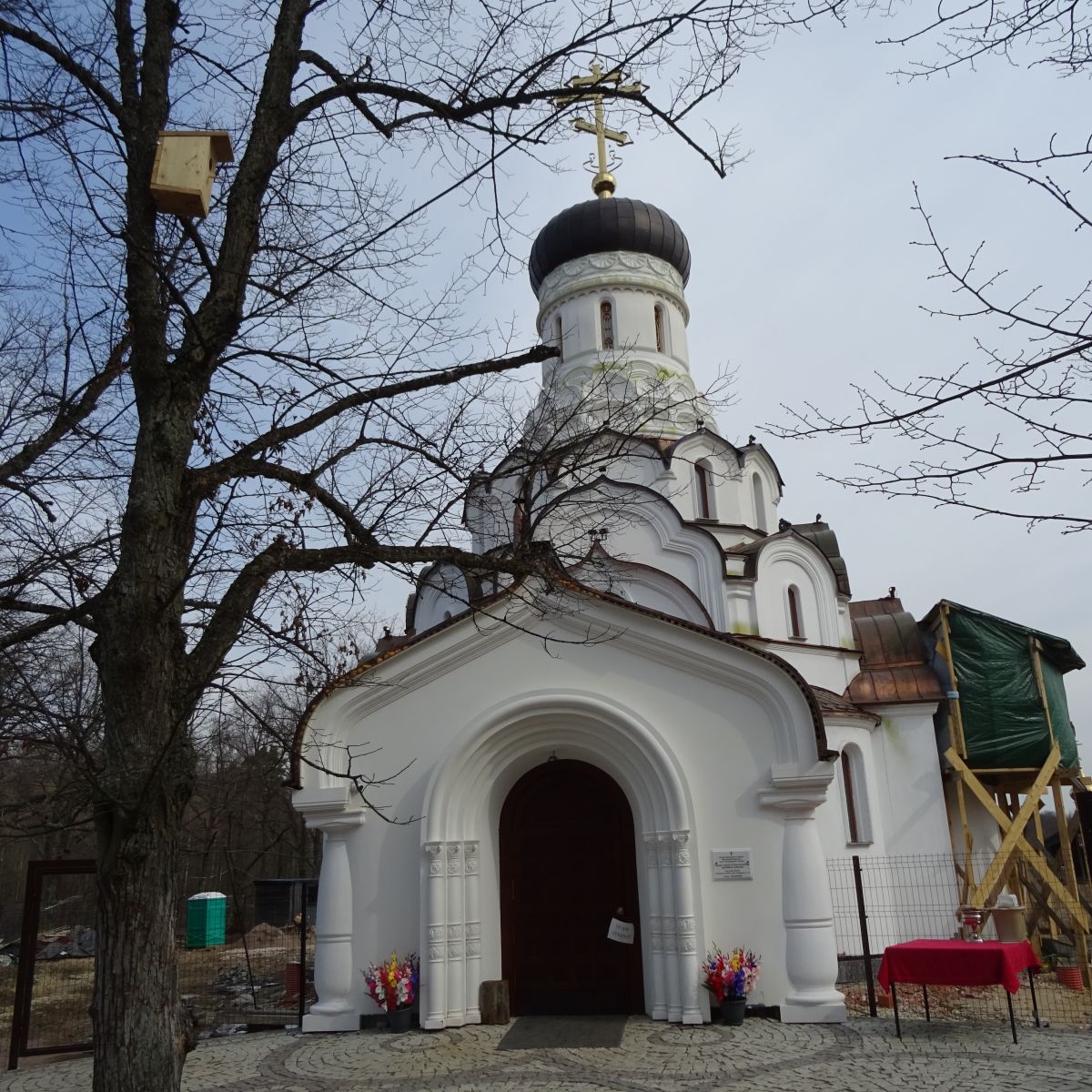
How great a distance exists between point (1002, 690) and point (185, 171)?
16.0 meters

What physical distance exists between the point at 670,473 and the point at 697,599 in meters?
3.03

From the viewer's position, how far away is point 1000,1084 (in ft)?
24.5

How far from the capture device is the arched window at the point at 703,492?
19031 millimetres

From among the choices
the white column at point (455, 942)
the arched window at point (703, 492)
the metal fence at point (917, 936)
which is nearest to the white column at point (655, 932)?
the white column at point (455, 942)

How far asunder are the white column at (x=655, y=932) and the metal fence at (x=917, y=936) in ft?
6.94

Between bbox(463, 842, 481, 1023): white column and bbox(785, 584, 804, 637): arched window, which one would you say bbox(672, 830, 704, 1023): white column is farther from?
bbox(785, 584, 804, 637): arched window

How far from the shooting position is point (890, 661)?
17953 millimetres

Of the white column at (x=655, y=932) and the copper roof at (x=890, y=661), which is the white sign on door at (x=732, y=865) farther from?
the copper roof at (x=890, y=661)

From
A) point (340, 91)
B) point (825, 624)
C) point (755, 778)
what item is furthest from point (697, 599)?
point (340, 91)

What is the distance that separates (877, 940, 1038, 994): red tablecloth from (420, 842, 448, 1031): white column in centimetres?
435

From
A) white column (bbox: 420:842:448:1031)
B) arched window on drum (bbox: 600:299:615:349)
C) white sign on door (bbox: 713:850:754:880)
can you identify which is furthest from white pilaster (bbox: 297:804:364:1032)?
arched window on drum (bbox: 600:299:615:349)

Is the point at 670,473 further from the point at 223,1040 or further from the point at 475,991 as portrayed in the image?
the point at 223,1040

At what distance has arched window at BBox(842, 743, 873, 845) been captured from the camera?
15898mm

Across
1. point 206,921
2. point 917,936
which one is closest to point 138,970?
point 917,936
